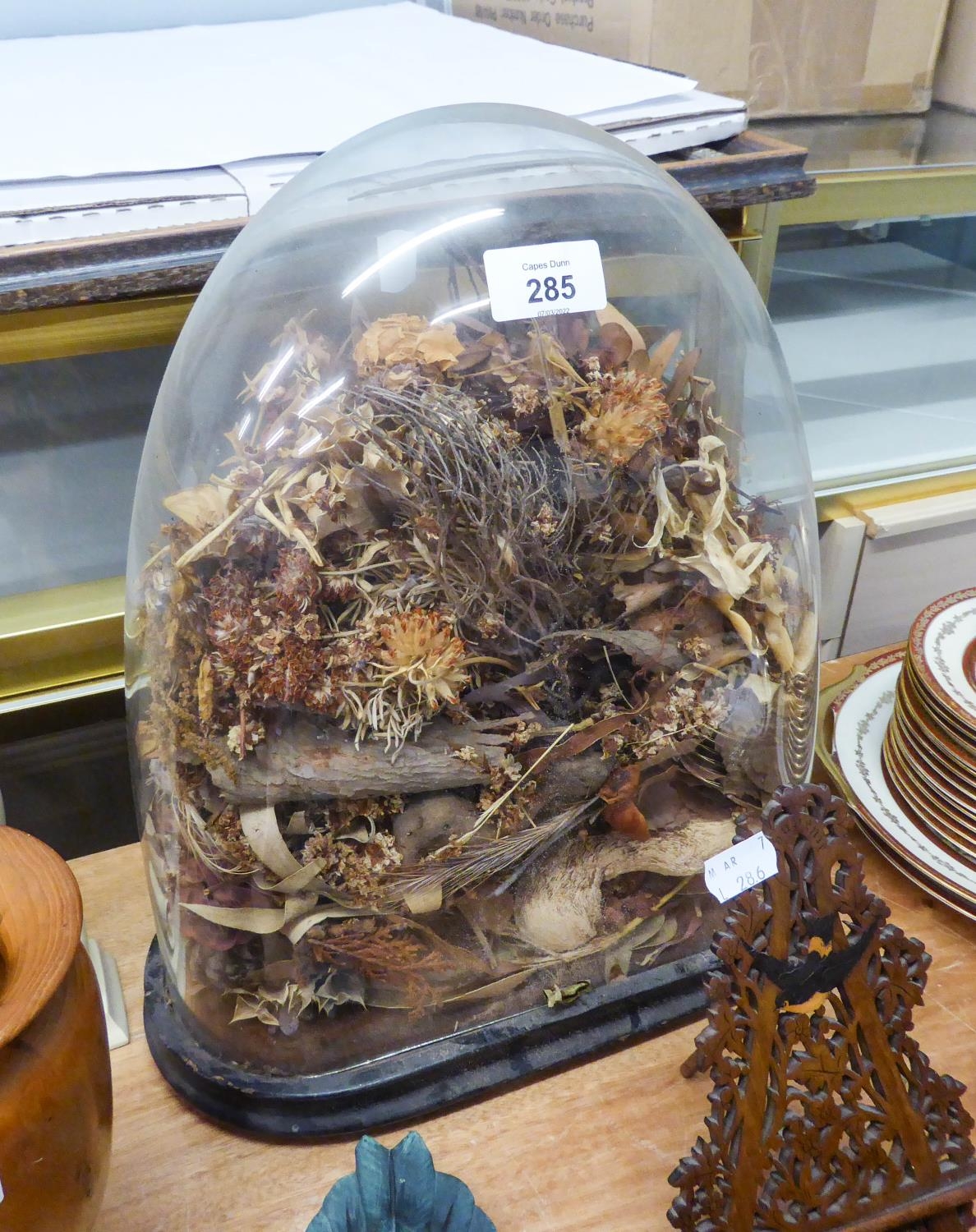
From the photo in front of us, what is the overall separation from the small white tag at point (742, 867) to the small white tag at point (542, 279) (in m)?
0.27

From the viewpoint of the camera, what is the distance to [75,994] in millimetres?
435

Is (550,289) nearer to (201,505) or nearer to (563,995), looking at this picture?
(201,505)

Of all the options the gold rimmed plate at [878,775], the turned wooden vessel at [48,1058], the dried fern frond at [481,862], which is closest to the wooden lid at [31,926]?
the turned wooden vessel at [48,1058]

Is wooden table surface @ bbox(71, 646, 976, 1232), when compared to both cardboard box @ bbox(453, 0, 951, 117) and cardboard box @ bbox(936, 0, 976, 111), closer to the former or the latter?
cardboard box @ bbox(453, 0, 951, 117)

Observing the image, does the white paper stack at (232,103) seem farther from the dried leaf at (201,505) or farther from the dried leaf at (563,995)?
the dried leaf at (563,995)

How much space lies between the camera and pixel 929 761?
0.71 metres

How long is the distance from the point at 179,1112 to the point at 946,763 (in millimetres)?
A: 501

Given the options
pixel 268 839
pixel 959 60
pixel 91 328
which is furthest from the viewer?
pixel 959 60

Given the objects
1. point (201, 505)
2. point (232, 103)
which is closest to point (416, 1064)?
point (201, 505)

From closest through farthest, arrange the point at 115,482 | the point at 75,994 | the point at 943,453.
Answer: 1. the point at 75,994
2. the point at 115,482
3. the point at 943,453

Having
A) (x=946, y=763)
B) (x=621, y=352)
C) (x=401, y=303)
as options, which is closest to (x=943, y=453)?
(x=946, y=763)

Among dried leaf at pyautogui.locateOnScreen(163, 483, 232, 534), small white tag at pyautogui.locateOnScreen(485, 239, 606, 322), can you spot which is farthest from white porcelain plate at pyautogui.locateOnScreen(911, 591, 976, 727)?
dried leaf at pyautogui.locateOnScreen(163, 483, 232, 534)

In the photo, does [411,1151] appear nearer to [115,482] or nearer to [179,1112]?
[179,1112]

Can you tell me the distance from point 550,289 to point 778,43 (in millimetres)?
540
